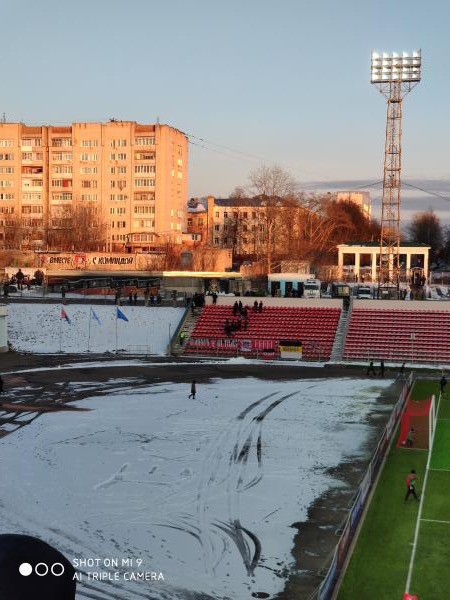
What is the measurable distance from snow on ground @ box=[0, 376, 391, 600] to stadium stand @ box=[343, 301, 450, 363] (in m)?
14.9

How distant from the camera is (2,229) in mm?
134000

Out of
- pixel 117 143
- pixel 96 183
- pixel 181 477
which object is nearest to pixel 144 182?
pixel 117 143

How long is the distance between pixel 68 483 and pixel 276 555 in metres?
8.56

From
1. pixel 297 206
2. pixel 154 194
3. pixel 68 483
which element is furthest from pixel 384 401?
pixel 154 194

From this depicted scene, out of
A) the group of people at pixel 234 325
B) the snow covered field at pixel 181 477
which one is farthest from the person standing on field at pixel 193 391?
the group of people at pixel 234 325

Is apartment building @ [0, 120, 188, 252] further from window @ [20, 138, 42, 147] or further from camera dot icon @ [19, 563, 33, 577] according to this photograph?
camera dot icon @ [19, 563, 33, 577]

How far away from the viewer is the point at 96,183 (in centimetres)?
13250

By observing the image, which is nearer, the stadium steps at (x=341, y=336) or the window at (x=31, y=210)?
the stadium steps at (x=341, y=336)

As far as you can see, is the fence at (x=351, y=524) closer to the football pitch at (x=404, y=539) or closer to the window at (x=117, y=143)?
the football pitch at (x=404, y=539)

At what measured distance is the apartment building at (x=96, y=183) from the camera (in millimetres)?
128625

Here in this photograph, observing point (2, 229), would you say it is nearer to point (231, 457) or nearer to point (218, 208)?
point (218, 208)

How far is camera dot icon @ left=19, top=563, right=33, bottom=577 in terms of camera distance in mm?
6336

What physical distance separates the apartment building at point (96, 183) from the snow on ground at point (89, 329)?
63.4 metres

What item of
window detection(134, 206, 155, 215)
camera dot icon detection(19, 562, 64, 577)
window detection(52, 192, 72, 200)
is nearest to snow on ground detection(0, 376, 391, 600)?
camera dot icon detection(19, 562, 64, 577)
